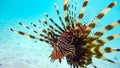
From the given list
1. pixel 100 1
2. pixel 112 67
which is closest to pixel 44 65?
pixel 112 67

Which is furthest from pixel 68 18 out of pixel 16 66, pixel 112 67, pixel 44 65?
pixel 112 67

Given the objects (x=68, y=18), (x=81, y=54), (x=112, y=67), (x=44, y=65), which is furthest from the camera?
(x=112, y=67)

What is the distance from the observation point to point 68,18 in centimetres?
254

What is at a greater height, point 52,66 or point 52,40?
point 52,66

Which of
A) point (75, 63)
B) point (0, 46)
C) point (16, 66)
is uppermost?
point (0, 46)

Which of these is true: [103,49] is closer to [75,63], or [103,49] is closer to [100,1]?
[75,63]

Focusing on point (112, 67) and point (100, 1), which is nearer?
point (112, 67)

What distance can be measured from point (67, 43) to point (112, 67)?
8.79 metres

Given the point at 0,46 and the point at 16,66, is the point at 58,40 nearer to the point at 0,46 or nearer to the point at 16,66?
the point at 16,66

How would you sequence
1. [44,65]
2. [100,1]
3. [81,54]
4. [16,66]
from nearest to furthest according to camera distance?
[81,54], [16,66], [44,65], [100,1]

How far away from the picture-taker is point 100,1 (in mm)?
39500

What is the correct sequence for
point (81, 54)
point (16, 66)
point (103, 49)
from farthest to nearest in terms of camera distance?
point (16, 66)
point (81, 54)
point (103, 49)

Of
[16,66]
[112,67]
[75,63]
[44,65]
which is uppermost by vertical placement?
Result: [112,67]

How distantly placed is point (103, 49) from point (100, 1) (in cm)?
3855
